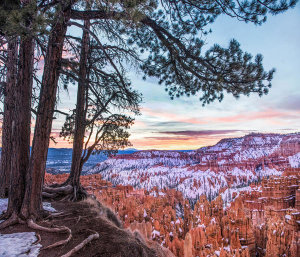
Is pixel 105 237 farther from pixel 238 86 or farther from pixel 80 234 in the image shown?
pixel 238 86

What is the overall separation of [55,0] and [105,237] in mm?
5336

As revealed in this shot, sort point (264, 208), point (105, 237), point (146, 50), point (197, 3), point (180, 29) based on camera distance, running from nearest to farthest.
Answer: point (105, 237)
point (197, 3)
point (180, 29)
point (146, 50)
point (264, 208)

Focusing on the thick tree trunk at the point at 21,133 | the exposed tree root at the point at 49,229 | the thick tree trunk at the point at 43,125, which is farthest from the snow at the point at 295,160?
the thick tree trunk at the point at 21,133

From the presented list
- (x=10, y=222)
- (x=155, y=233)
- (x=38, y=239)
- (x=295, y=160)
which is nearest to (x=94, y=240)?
(x=38, y=239)

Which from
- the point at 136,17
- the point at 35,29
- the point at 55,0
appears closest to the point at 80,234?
the point at 35,29

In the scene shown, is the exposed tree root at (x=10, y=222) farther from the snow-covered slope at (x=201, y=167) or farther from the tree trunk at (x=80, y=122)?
the snow-covered slope at (x=201, y=167)

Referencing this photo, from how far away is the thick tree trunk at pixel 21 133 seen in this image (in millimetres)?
5090

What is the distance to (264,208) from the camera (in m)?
31.3

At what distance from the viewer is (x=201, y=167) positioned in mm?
66562

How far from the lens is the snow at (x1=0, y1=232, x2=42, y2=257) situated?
3494 millimetres

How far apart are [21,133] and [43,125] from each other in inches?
27.8

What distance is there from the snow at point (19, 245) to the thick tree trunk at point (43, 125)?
0.80m

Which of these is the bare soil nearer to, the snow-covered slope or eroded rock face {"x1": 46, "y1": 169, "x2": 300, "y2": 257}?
eroded rock face {"x1": 46, "y1": 169, "x2": 300, "y2": 257}

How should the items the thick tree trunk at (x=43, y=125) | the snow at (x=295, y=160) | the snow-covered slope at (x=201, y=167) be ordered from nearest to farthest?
the thick tree trunk at (x=43, y=125) < the snow-covered slope at (x=201, y=167) < the snow at (x=295, y=160)
